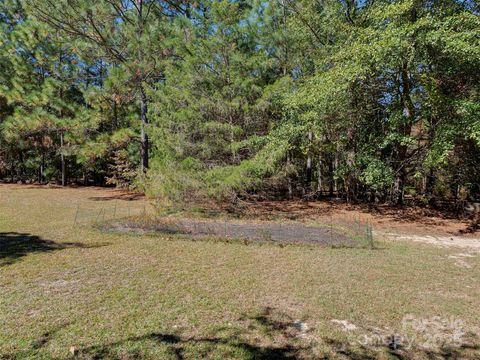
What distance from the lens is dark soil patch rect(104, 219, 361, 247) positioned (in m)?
6.91

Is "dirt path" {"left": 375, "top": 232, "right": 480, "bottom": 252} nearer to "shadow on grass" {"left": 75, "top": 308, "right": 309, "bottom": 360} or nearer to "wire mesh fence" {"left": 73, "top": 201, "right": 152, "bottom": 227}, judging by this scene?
"shadow on grass" {"left": 75, "top": 308, "right": 309, "bottom": 360}

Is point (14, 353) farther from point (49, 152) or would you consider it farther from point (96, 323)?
point (49, 152)

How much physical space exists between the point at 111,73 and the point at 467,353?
1422 cm

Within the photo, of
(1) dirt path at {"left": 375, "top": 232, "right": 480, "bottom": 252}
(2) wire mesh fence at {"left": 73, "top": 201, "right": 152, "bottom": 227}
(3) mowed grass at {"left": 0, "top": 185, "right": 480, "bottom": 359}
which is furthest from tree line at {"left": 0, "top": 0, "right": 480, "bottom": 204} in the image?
(3) mowed grass at {"left": 0, "top": 185, "right": 480, "bottom": 359}

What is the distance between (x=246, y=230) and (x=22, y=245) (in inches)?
195

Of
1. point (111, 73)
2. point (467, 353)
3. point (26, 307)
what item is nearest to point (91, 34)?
point (111, 73)

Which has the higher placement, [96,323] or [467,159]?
[467,159]

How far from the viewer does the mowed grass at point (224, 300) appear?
8.82 feet

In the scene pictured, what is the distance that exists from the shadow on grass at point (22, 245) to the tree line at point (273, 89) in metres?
3.36

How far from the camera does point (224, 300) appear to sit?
3639mm

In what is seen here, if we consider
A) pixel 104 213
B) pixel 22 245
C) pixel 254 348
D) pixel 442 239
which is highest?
pixel 104 213

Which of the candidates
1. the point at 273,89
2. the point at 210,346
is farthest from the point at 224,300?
the point at 273,89

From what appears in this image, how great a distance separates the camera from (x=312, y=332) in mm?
2973

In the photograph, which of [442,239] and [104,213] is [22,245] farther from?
[442,239]
